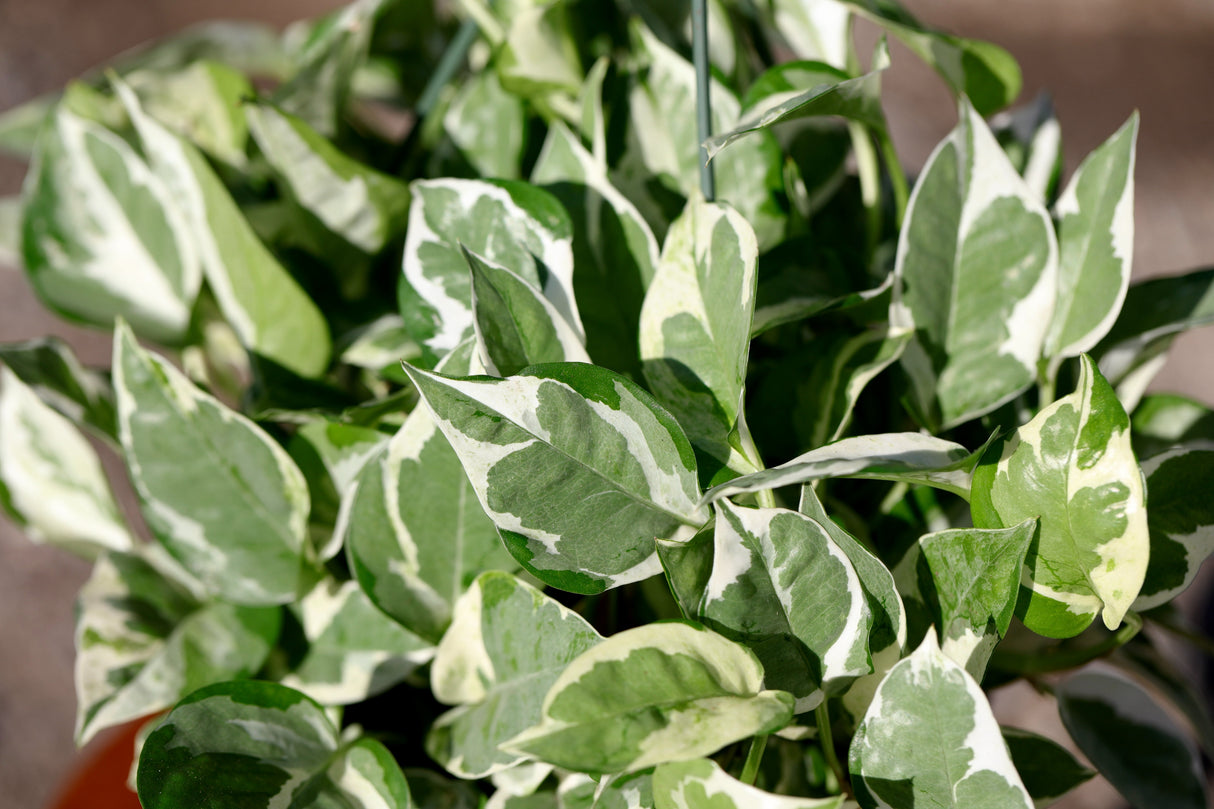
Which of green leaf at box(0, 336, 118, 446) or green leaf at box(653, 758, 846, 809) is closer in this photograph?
green leaf at box(653, 758, 846, 809)

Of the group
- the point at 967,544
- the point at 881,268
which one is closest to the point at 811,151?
the point at 881,268

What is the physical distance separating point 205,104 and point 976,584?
0.42 m

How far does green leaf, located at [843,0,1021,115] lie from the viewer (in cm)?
36

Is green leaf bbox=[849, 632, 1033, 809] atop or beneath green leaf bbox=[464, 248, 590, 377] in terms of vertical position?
beneath

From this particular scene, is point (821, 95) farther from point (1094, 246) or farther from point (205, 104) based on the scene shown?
point (205, 104)

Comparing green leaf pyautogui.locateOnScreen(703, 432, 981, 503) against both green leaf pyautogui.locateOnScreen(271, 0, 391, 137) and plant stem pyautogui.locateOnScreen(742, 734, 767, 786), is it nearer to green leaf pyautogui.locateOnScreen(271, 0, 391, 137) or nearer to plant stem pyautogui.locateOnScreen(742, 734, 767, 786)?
plant stem pyautogui.locateOnScreen(742, 734, 767, 786)

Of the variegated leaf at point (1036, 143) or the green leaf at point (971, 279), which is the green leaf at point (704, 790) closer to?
the green leaf at point (971, 279)

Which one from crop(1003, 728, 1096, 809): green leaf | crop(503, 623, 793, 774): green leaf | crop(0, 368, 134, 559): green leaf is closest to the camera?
crop(503, 623, 793, 774): green leaf

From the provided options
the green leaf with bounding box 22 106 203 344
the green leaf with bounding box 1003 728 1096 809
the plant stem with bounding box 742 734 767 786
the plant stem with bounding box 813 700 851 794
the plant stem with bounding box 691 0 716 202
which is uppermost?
the plant stem with bounding box 691 0 716 202

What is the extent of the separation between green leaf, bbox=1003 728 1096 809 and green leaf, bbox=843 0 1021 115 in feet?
0.76

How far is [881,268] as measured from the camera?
404mm

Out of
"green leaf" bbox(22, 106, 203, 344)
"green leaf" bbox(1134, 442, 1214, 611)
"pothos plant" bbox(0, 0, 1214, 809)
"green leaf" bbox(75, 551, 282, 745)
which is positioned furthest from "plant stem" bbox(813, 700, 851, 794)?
"green leaf" bbox(22, 106, 203, 344)

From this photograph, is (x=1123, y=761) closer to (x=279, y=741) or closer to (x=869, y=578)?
(x=869, y=578)

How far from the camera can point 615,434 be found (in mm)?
264
